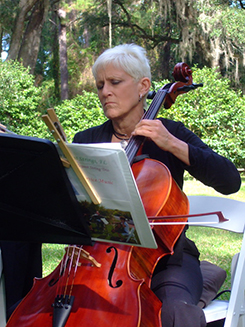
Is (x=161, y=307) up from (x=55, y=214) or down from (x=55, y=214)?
down

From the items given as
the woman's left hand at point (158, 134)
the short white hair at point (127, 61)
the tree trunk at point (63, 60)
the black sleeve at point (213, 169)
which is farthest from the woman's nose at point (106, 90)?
the tree trunk at point (63, 60)

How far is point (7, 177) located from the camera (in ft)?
3.84

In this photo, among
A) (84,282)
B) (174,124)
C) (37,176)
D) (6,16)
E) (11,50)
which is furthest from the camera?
(6,16)

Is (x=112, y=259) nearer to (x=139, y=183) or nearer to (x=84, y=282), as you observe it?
(x=84, y=282)

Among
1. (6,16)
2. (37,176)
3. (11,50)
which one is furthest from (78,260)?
(6,16)

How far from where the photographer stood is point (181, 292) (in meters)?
1.51

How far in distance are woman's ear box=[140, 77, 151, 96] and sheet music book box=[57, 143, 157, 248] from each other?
100cm

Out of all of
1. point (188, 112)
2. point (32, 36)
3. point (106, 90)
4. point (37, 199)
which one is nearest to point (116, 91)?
point (106, 90)

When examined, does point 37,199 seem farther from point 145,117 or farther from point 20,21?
point 20,21

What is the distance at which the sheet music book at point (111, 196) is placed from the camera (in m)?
1.03

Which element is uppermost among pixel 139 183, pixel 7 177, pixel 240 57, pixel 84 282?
pixel 7 177

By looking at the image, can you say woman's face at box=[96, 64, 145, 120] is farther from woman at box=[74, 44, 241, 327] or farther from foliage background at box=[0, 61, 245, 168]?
foliage background at box=[0, 61, 245, 168]

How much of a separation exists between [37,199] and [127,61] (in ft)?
3.27

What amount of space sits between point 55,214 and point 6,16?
556 inches
